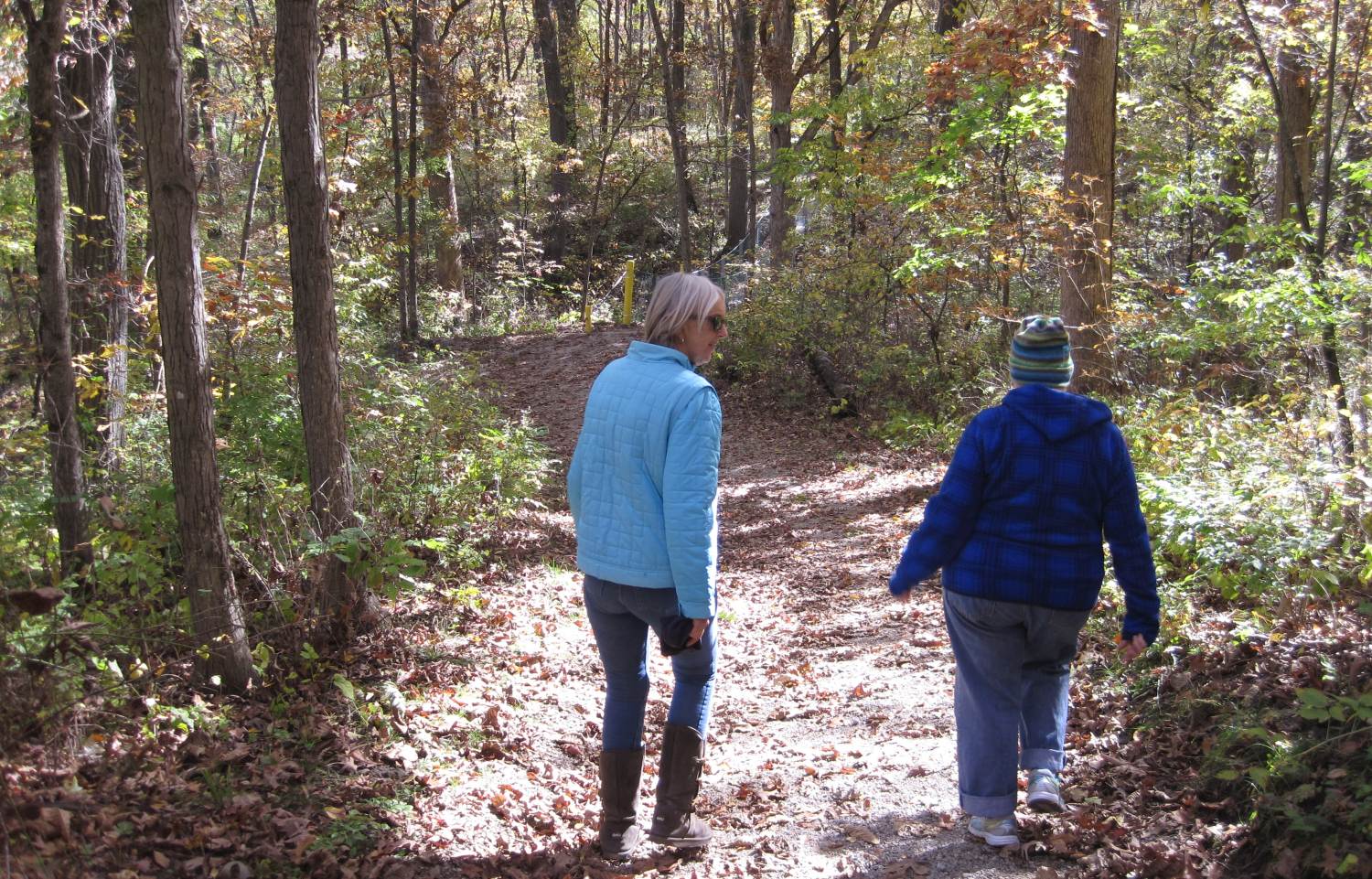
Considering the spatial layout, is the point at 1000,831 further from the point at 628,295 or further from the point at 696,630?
the point at 628,295

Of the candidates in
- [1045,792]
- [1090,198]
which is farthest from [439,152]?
[1045,792]

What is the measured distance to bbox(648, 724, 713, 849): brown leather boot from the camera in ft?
12.5

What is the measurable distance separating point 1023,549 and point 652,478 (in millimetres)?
1327

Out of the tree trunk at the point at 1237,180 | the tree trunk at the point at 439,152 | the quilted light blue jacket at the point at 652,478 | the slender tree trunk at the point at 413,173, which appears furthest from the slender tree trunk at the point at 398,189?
Result: the quilted light blue jacket at the point at 652,478

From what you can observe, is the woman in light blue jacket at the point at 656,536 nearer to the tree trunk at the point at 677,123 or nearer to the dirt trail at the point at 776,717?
the dirt trail at the point at 776,717

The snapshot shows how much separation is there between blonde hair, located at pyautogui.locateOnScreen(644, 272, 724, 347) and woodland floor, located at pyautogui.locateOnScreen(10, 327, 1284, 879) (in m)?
2.12

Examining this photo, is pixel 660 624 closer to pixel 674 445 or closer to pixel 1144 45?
pixel 674 445

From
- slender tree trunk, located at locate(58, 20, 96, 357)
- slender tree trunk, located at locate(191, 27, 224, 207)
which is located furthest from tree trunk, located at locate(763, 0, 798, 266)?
slender tree trunk, located at locate(58, 20, 96, 357)

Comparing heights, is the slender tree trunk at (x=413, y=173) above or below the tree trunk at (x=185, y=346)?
above

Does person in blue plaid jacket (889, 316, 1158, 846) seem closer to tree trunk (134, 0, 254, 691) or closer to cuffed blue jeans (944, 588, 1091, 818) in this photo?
cuffed blue jeans (944, 588, 1091, 818)

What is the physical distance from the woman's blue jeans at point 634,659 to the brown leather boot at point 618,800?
5cm

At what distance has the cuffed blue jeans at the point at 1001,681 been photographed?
3418 millimetres

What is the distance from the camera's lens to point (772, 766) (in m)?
4.95

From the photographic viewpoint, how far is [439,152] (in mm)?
17609
